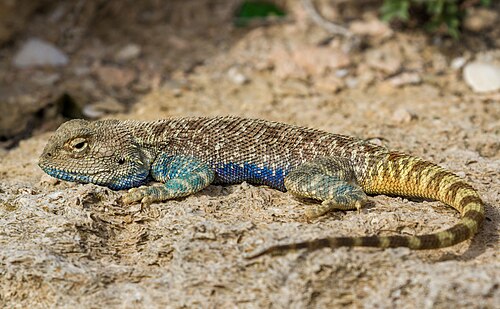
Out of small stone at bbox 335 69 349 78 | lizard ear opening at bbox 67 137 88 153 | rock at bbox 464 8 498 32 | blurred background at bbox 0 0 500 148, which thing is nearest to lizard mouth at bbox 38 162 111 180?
lizard ear opening at bbox 67 137 88 153

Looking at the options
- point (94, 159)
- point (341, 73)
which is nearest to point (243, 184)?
point (94, 159)

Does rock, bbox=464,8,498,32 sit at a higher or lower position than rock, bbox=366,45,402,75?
higher

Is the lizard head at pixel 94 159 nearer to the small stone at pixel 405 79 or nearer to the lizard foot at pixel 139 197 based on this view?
the lizard foot at pixel 139 197

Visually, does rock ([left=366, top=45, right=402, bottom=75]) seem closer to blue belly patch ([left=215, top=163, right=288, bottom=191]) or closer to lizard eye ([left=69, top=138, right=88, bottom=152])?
blue belly patch ([left=215, top=163, right=288, bottom=191])

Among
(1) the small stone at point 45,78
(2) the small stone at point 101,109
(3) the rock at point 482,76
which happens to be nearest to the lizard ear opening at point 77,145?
(2) the small stone at point 101,109

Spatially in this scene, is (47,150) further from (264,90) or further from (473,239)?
(264,90)
